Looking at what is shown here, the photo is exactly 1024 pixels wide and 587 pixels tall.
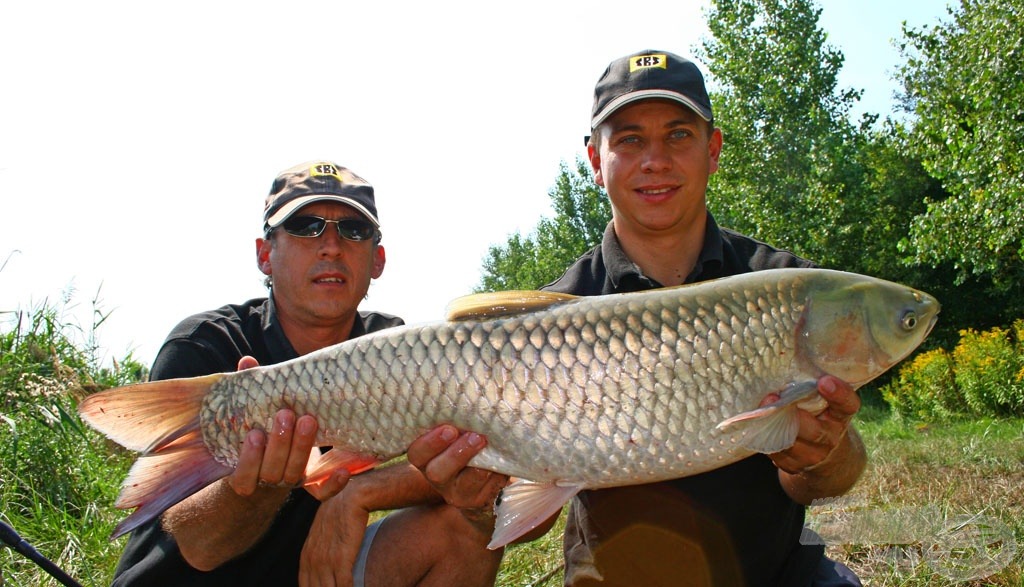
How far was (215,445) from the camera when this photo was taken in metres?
2.01

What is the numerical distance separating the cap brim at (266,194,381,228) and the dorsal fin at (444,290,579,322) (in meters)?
0.80

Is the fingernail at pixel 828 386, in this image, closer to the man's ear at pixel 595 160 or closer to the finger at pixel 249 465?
the man's ear at pixel 595 160

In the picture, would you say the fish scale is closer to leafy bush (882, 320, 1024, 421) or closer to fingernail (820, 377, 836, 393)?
fingernail (820, 377, 836, 393)

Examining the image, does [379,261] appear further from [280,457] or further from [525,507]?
[525,507]

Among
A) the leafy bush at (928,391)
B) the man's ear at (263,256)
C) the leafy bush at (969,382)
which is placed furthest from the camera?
the leafy bush at (928,391)

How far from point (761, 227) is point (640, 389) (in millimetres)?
15663

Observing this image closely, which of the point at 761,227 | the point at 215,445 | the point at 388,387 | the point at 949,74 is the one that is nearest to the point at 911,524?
the point at 388,387

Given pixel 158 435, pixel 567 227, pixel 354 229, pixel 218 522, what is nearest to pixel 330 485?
pixel 218 522

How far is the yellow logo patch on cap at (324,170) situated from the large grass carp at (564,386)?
0.96m

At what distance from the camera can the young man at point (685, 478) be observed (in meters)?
2.29

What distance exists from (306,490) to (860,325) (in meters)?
1.58

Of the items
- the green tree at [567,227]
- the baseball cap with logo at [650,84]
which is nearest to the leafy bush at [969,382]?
the baseball cap with logo at [650,84]

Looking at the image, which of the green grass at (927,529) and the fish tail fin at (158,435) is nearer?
the fish tail fin at (158,435)

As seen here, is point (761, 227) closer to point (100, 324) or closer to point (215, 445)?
point (100, 324)
